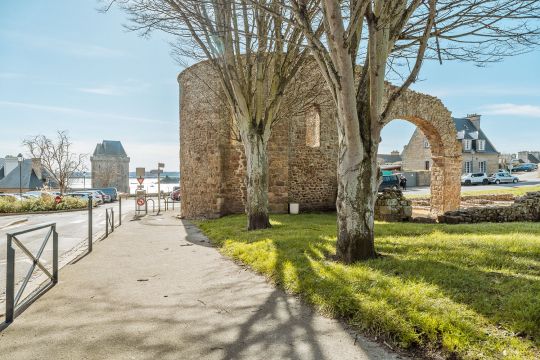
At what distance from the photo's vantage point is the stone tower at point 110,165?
61594 millimetres

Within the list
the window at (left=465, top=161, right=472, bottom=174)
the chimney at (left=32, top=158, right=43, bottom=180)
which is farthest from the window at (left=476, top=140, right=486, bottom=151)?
the chimney at (left=32, top=158, right=43, bottom=180)

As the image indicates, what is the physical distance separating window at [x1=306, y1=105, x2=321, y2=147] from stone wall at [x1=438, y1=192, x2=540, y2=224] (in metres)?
6.26

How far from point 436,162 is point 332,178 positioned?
5.30 meters

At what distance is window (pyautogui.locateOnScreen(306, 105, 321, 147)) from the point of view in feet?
49.8

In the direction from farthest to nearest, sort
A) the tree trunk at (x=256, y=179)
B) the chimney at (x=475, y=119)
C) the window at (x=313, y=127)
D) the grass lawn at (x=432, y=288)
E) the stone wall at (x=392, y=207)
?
the chimney at (x=475, y=119), the window at (x=313, y=127), the stone wall at (x=392, y=207), the tree trunk at (x=256, y=179), the grass lawn at (x=432, y=288)

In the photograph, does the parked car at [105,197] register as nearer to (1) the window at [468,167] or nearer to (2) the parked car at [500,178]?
(2) the parked car at [500,178]

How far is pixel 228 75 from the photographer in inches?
354

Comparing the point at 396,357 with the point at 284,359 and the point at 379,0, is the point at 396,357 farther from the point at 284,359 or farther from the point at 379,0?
the point at 379,0

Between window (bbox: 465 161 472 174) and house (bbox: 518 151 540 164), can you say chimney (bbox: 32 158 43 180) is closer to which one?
window (bbox: 465 161 472 174)

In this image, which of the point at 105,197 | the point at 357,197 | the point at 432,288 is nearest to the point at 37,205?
the point at 105,197

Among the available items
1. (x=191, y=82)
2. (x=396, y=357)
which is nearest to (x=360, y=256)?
(x=396, y=357)

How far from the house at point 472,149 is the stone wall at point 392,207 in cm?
3785

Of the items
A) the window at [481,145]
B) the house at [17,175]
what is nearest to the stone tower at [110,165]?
the house at [17,175]

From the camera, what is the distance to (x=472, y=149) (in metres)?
46.1
